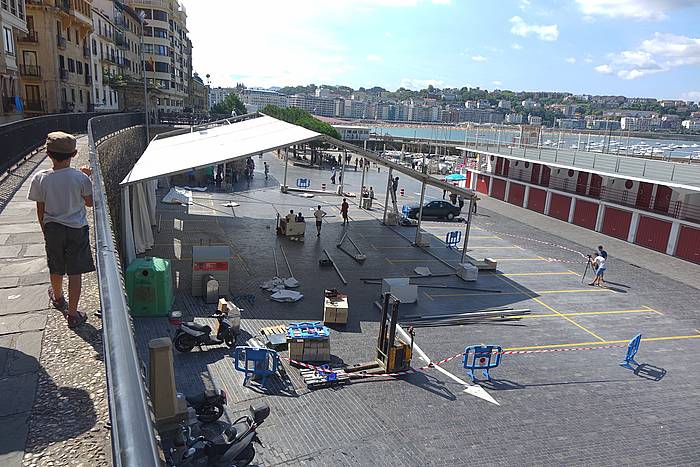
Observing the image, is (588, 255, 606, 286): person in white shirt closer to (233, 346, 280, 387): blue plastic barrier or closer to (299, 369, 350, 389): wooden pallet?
(299, 369, 350, 389): wooden pallet

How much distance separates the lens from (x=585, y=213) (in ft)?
117

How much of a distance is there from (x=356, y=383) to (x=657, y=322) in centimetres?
1313

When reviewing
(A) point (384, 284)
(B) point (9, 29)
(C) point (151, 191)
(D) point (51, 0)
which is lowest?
(A) point (384, 284)

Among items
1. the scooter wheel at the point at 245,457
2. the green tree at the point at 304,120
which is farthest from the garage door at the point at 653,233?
the green tree at the point at 304,120

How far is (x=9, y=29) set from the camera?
93.5 feet

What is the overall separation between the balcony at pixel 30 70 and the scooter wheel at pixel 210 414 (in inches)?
1420

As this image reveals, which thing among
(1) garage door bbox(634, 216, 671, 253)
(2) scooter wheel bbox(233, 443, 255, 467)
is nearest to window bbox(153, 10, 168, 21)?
(1) garage door bbox(634, 216, 671, 253)

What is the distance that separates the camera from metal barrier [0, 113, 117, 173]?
1354 centimetres

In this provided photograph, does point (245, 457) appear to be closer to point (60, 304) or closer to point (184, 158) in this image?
point (60, 304)

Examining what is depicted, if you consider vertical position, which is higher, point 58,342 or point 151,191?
point 58,342

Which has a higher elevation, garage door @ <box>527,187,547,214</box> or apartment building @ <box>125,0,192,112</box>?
apartment building @ <box>125,0,192,112</box>

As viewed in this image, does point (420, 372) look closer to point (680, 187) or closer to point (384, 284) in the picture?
point (384, 284)

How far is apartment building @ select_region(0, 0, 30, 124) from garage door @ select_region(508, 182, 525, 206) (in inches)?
1492

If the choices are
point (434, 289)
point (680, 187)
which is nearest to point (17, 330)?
point (434, 289)
